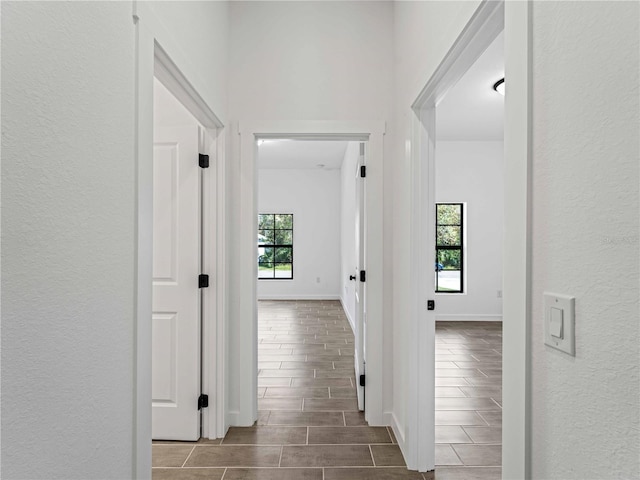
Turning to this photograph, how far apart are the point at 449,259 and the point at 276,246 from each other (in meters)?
3.97

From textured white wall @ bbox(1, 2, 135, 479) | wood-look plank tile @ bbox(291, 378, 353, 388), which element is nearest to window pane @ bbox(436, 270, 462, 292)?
wood-look plank tile @ bbox(291, 378, 353, 388)

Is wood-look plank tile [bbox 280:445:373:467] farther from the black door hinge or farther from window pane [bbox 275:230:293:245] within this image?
window pane [bbox 275:230:293:245]

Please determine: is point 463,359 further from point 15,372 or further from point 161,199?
point 15,372

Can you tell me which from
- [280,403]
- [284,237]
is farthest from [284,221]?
[280,403]

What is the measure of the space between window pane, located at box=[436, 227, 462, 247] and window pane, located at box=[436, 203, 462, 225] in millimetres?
102

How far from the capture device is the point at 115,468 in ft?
4.12

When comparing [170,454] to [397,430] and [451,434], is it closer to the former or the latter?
[397,430]

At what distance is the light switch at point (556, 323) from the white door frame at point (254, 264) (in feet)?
6.15

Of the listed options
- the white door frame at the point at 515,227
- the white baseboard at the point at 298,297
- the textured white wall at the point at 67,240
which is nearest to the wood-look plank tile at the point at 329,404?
the textured white wall at the point at 67,240

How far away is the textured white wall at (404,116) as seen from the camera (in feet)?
6.38

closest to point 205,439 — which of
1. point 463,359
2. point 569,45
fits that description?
point 569,45

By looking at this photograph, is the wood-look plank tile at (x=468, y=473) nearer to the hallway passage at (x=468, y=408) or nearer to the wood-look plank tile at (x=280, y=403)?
the hallway passage at (x=468, y=408)

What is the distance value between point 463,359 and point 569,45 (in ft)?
13.6

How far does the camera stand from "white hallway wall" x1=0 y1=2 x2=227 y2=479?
2.80 feet
